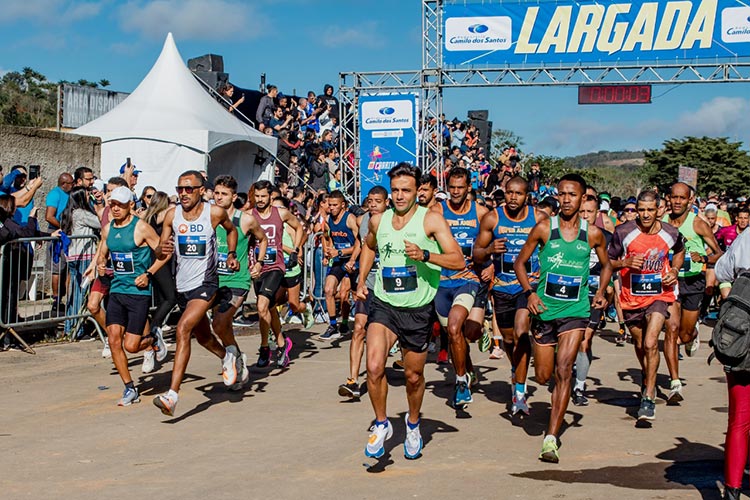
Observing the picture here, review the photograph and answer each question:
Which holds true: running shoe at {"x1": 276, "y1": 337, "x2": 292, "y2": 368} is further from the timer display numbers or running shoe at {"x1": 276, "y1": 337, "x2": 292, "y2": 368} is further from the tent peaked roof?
the timer display numbers

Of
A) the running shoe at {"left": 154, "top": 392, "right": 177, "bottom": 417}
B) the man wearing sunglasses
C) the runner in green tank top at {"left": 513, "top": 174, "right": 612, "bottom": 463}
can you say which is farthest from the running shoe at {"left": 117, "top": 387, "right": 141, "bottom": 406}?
the runner in green tank top at {"left": 513, "top": 174, "right": 612, "bottom": 463}

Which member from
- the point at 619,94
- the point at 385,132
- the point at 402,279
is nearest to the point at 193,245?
the point at 402,279

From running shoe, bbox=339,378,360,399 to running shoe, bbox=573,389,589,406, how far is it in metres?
2.13

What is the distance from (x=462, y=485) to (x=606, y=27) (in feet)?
67.6

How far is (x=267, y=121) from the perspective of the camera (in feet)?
75.1

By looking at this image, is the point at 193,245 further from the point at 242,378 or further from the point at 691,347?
the point at 691,347

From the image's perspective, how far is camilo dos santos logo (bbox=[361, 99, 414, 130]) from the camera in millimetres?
23125

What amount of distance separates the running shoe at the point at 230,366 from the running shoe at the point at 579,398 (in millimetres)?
3345

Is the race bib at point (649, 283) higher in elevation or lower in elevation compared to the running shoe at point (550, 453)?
higher

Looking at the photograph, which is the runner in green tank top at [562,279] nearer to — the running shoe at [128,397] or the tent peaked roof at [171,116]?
the running shoe at [128,397]

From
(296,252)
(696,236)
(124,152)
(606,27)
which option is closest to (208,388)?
(296,252)

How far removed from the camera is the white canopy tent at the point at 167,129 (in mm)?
17688

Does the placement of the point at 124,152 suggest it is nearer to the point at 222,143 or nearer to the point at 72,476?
the point at 222,143

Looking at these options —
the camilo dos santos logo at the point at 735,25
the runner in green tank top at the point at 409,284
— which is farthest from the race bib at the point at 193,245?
the camilo dos santos logo at the point at 735,25
